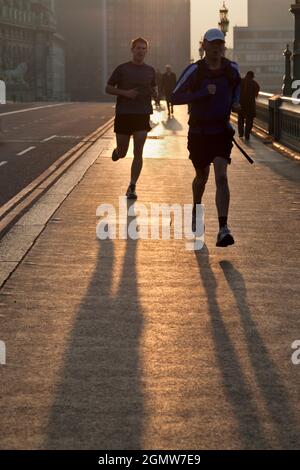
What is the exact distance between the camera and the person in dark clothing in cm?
895

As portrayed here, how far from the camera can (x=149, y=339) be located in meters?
5.98

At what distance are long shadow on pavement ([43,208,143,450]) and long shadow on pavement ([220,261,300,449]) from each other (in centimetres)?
59

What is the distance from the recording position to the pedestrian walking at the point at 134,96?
12.2m

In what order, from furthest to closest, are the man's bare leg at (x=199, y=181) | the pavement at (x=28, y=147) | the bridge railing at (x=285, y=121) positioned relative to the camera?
the bridge railing at (x=285, y=121) < the pavement at (x=28, y=147) < the man's bare leg at (x=199, y=181)

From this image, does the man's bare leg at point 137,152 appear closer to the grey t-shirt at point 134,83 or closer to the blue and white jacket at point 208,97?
the grey t-shirt at point 134,83

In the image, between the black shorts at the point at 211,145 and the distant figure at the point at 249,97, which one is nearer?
the black shorts at the point at 211,145

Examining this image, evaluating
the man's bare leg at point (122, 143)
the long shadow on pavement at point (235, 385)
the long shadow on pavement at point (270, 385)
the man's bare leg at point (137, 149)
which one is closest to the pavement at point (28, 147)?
the man's bare leg at point (122, 143)

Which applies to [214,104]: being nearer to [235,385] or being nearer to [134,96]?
[134,96]

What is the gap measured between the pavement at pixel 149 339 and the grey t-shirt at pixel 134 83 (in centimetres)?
187

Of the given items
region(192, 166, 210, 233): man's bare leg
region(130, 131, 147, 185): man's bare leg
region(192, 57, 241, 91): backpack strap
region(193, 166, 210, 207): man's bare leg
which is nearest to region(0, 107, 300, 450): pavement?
region(192, 166, 210, 233): man's bare leg

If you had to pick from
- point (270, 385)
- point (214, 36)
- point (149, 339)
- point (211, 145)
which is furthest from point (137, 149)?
point (270, 385)

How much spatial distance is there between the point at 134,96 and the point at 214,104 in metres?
2.97

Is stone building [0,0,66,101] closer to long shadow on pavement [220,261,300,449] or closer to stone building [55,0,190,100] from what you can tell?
stone building [55,0,190,100]
